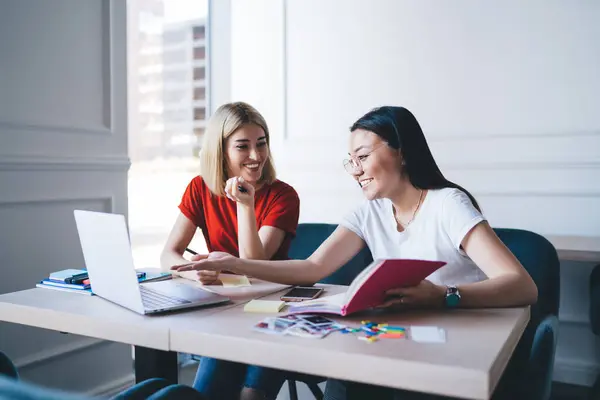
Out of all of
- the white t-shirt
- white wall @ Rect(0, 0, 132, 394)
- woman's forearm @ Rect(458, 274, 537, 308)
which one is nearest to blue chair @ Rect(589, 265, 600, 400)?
the white t-shirt

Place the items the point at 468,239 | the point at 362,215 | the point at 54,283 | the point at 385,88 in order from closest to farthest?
the point at 468,239, the point at 54,283, the point at 362,215, the point at 385,88

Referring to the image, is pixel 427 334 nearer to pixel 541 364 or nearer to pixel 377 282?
pixel 377 282

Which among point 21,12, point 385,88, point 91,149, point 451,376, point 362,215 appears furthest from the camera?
point 385,88

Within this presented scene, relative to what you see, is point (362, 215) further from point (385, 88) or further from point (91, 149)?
point (385, 88)

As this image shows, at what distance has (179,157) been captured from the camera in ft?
10.9

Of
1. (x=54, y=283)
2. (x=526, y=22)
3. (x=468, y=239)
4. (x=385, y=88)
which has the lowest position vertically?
(x=54, y=283)

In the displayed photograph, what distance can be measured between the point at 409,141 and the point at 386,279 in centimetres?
61

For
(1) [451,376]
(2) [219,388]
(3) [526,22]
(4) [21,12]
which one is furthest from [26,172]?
(3) [526,22]

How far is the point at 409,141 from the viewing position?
170 cm

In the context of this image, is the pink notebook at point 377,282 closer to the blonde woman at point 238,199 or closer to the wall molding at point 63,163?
the blonde woman at point 238,199

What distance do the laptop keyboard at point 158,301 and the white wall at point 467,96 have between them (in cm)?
189

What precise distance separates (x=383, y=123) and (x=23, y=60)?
135cm

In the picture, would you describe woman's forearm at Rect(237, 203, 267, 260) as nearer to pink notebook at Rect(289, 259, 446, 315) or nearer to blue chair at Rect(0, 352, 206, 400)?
pink notebook at Rect(289, 259, 446, 315)

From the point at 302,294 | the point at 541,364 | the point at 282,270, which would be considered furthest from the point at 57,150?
the point at 541,364
